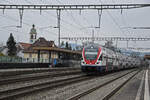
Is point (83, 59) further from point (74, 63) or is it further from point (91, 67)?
point (74, 63)

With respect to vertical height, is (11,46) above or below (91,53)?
above

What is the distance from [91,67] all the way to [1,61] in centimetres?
1260

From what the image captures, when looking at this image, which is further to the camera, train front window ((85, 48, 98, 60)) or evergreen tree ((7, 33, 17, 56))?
evergreen tree ((7, 33, 17, 56))

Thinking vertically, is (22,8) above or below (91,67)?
above

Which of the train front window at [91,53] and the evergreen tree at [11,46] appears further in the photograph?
the evergreen tree at [11,46]

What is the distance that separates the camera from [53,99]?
10.7 m

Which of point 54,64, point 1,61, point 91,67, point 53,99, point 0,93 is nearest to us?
point 53,99

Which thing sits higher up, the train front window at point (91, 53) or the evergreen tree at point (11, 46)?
the evergreen tree at point (11, 46)

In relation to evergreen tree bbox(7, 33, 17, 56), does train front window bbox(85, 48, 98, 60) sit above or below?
below

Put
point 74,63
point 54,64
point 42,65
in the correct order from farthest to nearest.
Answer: point 74,63, point 54,64, point 42,65

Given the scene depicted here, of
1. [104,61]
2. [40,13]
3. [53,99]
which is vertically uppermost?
[40,13]

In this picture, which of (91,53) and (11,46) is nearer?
(91,53)

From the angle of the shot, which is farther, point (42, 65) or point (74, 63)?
point (74, 63)

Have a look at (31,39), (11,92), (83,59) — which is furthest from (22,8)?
(31,39)
